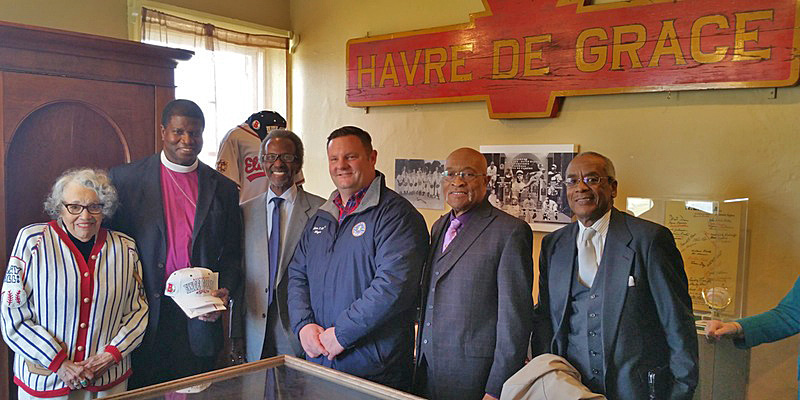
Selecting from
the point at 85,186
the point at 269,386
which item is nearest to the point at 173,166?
the point at 85,186

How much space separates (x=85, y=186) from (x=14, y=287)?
0.39 metres

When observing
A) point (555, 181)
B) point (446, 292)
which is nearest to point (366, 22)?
point (555, 181)

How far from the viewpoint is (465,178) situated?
221 cm

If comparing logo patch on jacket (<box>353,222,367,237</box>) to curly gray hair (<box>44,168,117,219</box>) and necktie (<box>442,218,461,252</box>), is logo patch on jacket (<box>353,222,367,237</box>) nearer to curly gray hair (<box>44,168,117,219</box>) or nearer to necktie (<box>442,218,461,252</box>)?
necktie (<box>442,218,461,252</box>)

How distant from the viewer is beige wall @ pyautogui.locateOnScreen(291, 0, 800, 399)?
275cm

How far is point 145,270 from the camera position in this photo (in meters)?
2.33

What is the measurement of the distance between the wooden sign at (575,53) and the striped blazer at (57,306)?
7.32ft

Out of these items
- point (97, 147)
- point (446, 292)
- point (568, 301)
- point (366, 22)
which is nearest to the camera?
point (568, 301)

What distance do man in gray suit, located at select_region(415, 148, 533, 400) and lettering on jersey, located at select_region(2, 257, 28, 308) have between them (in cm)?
134

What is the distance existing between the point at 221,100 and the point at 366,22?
1155 millimetres

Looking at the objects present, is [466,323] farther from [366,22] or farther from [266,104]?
[266,104]

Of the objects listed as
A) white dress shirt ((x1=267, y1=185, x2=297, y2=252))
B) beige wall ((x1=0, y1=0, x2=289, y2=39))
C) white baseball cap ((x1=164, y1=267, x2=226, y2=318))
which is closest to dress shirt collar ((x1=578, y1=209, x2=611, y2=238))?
white dress shirt ((x1=267, y1=185, x2=297, y2=252))

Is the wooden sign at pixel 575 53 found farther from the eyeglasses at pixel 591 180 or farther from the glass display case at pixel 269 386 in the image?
the glass display case at pixel 269 386

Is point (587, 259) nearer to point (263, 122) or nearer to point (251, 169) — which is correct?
point (251, 169)
